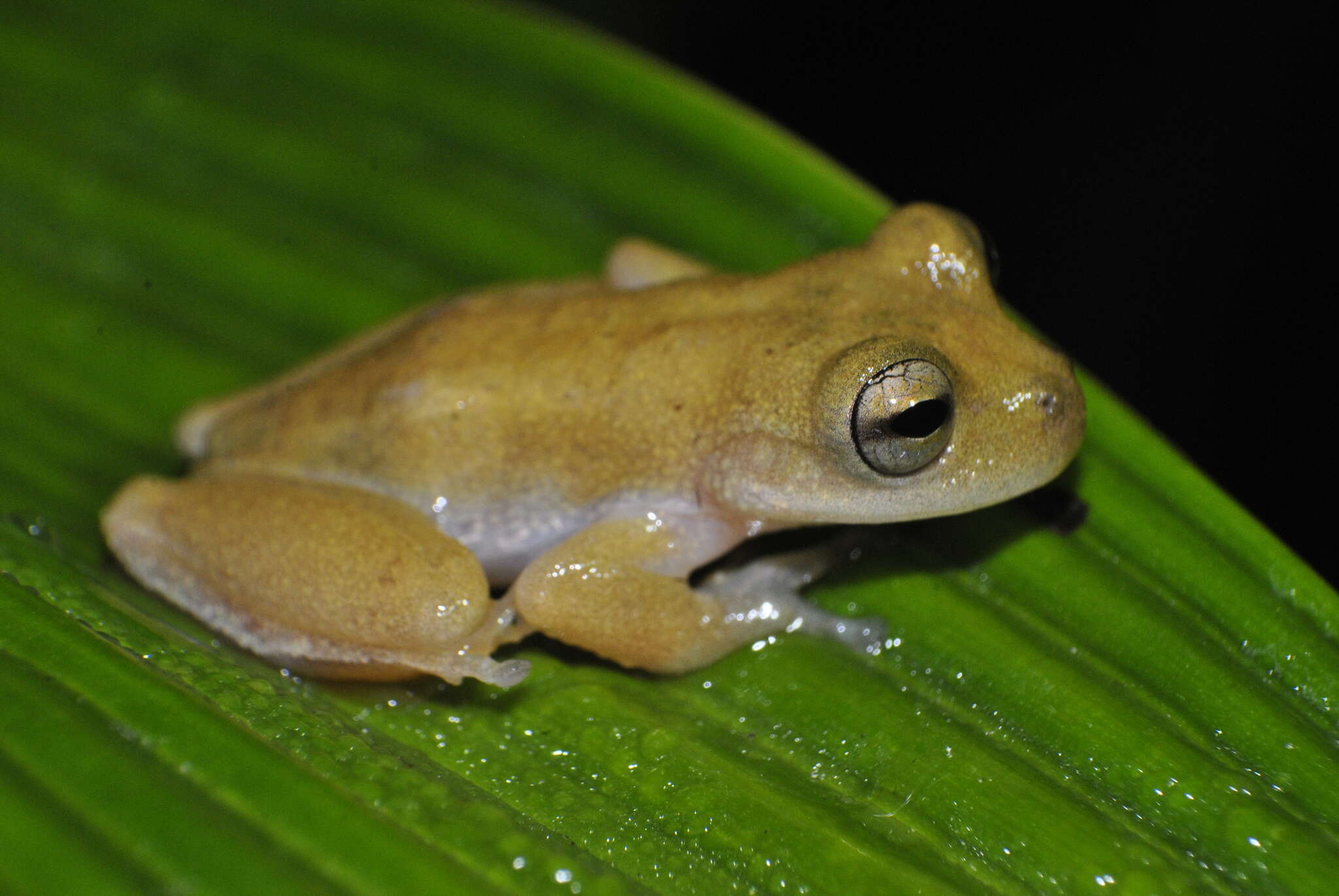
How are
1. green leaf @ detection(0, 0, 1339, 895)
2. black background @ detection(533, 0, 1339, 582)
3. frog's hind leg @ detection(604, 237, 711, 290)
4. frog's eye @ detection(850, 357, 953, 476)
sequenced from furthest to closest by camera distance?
1. black background @ detection(533, 0, 1339, 582)
2. frog's hind leg @ detection(604, 237, 711, 290)
3. frog's eye @ detection(850, 357, 953, 476)
4. green leaf @ detection(0, 0, 1339, 895)

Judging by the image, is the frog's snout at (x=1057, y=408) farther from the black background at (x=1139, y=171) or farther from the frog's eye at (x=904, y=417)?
the black background at (x=1139, y=171)

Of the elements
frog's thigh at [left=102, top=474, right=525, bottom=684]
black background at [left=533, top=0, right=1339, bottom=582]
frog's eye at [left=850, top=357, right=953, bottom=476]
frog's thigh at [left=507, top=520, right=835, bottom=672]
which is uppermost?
black background at [left=533, top=0, right=1339, bottom=582]

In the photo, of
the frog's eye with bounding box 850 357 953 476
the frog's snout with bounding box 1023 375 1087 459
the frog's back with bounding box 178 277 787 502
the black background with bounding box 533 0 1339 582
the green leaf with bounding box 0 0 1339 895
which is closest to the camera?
the green leaf with bounding box 0 0 1339 895

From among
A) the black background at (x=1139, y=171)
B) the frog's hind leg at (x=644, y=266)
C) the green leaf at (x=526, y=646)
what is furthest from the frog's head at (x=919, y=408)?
the black background at (x=1139, y=171)

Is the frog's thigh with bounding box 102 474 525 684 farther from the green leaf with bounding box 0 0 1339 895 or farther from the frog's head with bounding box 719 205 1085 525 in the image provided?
the frog's head with bounding box 719 205 1085 525

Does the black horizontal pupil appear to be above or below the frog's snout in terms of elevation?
below

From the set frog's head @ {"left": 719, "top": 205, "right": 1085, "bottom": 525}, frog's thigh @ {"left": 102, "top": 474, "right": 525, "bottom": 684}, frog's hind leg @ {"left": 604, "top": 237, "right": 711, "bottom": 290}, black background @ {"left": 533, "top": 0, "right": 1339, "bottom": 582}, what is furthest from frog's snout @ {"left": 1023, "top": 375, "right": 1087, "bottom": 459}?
black background @ {"left": 533, "top": 0, "right": 1339, "bottom": 582}

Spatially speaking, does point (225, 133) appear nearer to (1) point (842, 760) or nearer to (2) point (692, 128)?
(2) point (692, 128)

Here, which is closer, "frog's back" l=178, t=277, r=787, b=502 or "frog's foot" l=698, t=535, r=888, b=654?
"frog's foot" l=698, t=535, r=888, b=654

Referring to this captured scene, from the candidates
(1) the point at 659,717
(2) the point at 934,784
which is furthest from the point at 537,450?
(2) the point at 934,784
